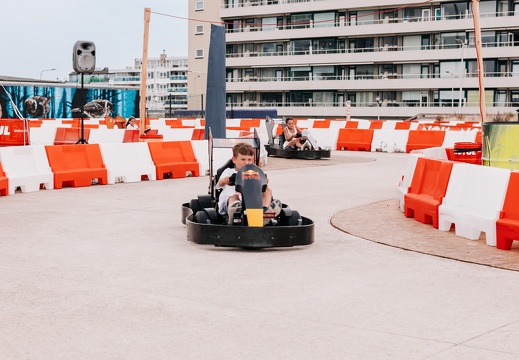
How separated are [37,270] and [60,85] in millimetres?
47512

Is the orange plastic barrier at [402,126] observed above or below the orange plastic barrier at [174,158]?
above

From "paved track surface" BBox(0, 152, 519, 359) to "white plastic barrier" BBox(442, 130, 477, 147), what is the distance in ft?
53.6

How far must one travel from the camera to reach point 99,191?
14.8 meters

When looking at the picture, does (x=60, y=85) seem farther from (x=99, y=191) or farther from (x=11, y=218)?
(x=11, y=218)

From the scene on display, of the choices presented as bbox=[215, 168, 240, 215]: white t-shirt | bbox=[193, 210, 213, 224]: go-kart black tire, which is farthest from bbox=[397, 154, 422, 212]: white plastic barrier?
bbox=[193, 210, 213, 224]: go-kart black tire

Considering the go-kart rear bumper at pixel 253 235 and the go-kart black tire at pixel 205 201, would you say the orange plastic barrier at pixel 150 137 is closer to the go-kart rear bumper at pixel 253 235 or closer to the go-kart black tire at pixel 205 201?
the go-kart black tire at pixel 205 201

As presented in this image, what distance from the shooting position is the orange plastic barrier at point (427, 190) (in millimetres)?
10492

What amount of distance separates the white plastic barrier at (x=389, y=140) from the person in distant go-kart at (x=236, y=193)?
20.6 metres

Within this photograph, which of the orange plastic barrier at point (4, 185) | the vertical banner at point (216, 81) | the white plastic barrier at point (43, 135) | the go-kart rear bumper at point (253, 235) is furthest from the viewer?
the white plastic barrier at point (43, 135)

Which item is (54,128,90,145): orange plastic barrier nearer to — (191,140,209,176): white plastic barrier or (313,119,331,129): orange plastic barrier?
(191,140,209,176): white plastic barrier

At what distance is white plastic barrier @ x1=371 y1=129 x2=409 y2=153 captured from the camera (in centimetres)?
2942

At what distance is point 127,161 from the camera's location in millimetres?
17016

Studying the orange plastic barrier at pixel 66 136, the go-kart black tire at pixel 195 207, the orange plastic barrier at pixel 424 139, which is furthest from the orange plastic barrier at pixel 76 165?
the orange plastic barrier at pixel 424 139

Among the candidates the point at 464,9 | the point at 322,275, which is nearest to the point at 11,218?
the point at 322,275
